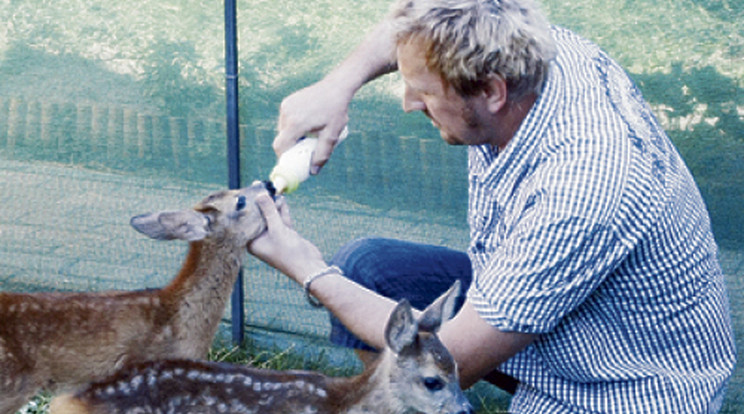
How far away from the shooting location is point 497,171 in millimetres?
2992

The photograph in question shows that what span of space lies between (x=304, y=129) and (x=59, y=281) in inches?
95.8

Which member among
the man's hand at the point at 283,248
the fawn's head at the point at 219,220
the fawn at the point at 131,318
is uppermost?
the man's hand at the point at 283,248

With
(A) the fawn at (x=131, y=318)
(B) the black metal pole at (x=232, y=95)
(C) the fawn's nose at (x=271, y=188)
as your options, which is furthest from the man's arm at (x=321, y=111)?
(B) the black metal pole at (x=232, y=95)

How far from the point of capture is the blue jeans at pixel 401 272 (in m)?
3.62

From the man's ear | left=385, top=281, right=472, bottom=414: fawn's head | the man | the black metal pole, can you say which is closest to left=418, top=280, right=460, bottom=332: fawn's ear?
left=385, top=281, right=472, bottom=414: fawn's head

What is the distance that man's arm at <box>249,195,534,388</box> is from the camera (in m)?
2.87

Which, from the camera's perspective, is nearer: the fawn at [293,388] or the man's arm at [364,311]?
the man's arm at [364,311]

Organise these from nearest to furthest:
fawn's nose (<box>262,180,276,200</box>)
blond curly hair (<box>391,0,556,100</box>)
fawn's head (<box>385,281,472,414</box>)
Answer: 1. blond curly hair (<box>391,0,556,100</box>)
2. fawn's head (<box>385,281,472,414</box>)
3. fawn's nose (<box>262,180,276,200</box>)

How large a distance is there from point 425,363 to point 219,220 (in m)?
1.05

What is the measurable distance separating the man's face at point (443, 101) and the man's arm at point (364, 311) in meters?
0.49

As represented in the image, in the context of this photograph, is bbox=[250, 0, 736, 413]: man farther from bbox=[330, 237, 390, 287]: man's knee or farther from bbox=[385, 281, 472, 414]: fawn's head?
bbox=[330, 237, 390, 287]: man's knee

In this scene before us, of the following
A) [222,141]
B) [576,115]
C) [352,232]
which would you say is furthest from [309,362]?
[576,115]

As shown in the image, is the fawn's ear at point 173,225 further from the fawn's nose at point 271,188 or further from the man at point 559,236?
the man at point 559,236

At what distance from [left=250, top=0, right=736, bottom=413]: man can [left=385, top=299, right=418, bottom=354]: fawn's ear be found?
6 centimetres
